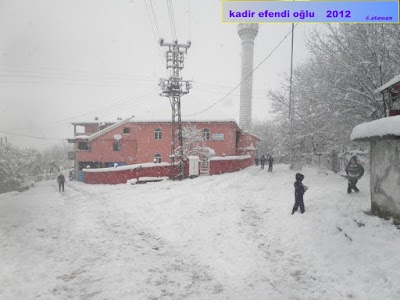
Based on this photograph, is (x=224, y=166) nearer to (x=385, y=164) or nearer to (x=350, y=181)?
(x=350, y=181)

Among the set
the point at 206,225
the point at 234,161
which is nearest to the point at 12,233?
the point at 206,225

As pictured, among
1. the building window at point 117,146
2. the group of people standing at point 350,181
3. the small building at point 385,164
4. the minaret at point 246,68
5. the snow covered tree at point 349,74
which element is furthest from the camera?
the minaret at point 246,68

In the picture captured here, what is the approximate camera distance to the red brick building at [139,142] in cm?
3142

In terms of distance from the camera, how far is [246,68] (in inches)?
2749

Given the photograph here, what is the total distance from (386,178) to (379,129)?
1.34 meters

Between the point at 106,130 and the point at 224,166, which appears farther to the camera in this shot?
the point at 106,130

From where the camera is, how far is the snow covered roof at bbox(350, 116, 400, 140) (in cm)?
617

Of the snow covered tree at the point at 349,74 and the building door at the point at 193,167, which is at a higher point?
the snow covered tree at the point at 349,74

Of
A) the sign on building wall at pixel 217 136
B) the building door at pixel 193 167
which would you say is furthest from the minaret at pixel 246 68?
the building door at pixel 193 167

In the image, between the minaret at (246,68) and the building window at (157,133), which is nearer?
the building window at (157,133)

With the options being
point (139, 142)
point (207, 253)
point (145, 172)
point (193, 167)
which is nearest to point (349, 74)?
point (207, 253)

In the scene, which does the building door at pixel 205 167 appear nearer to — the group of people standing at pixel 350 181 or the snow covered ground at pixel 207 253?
the snow covered ground at pixel 207 253

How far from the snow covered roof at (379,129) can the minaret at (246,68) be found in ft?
184

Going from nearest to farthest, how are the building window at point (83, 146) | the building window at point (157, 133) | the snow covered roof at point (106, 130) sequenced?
the building window at point (157, 133) → the snow covered roof at point (106, 130) → the building window at point (83, 146)
